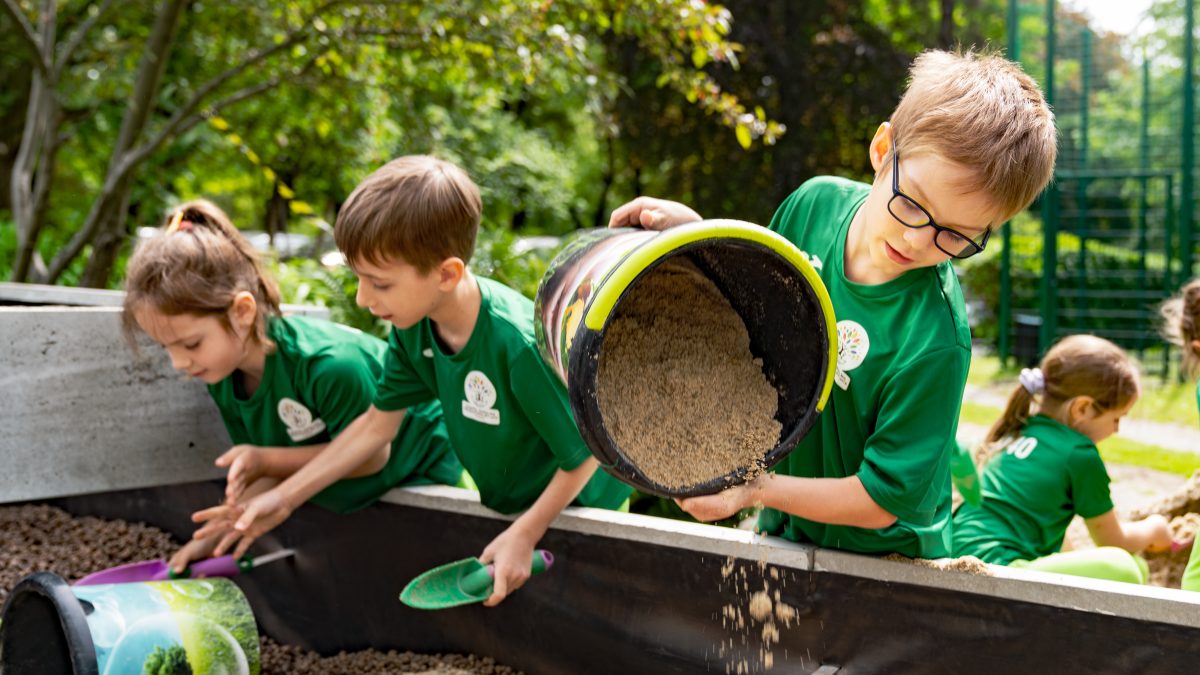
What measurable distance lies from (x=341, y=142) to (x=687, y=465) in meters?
6.15

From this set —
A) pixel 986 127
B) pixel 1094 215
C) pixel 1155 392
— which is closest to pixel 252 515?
pixel 986 127

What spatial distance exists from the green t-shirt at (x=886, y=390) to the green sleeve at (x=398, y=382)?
100cm

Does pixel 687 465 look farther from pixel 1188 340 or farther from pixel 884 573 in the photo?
pixel 1188 340

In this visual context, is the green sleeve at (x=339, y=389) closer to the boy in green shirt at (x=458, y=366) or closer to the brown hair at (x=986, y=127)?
the boy in green shirt at (x=458, y=366)

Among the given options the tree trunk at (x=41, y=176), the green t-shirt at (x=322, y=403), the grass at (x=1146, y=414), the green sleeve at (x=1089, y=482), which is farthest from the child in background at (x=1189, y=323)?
the tree trunk at (x=41, y=176)

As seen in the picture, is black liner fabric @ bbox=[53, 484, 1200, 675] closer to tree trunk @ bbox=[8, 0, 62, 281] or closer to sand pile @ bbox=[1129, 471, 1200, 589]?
sand pile @ bbox=[1129, 471, 1200, 589]

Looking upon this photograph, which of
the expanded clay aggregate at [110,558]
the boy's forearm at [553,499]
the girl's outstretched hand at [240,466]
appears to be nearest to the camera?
the boy's forearm at [553,499]

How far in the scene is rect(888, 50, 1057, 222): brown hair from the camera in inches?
72.2

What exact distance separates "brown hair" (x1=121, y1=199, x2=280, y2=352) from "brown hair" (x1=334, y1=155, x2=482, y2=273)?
462 millimetres

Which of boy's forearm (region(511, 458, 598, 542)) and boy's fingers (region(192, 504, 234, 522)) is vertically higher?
boy's forearm (region(511, 458, 598, 542))

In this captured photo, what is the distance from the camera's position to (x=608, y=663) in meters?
2.60

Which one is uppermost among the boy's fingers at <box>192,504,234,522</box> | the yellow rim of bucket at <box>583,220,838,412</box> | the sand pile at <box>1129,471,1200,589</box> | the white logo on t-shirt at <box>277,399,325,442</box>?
the yellow rim of bucket at <box>583,220,838,412</box>

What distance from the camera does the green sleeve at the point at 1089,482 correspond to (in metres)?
2.89

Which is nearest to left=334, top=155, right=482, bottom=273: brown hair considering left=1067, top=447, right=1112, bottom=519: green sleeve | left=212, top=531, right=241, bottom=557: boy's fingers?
left=212, top=531, right=241, bottom=557: boy's fingers
